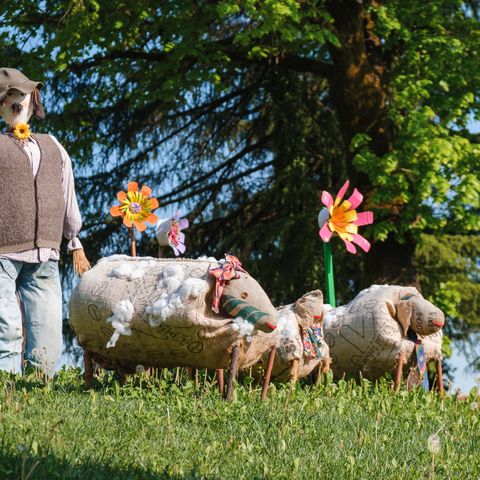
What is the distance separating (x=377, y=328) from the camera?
23.1 feet

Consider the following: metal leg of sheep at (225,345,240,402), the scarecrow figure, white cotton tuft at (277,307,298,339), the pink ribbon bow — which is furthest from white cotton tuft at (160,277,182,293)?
white cotton tuft at (277,307,298,339)

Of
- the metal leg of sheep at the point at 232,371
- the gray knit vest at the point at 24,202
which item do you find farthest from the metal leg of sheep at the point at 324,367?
the gray knit vest at the point at 24,202

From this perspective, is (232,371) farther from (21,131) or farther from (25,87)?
(25,87)

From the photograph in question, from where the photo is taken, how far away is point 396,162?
11.6 meters

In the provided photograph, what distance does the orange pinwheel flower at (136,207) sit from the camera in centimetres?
775

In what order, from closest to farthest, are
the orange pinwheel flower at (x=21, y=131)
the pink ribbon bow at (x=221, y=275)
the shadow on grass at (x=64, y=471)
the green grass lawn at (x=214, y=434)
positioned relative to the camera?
1. the shadow on grass at (x=64, y=471)
2. the green grass lawn at (x=214, y=434)
3. the pink ribbon bow at (x=221, y=275)
4. the orange pinwheel flower at (x=21, y=131)

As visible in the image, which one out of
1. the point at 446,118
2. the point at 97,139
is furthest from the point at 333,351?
the point at 97,139

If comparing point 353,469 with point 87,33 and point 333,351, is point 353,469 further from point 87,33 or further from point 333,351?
point 87,33

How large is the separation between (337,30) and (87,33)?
3446mm

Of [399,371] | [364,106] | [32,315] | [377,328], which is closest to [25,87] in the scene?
[32,315]

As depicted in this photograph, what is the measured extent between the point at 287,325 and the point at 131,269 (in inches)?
53.1

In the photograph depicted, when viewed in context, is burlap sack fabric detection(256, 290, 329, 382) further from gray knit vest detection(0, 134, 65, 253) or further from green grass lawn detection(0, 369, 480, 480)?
gray knit vest detection(0, 134, 65, 253)

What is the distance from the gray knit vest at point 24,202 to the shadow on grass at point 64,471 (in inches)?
101

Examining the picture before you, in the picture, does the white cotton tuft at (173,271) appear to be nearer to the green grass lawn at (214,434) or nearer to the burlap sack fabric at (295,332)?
the green grass lawn at (214,434)
